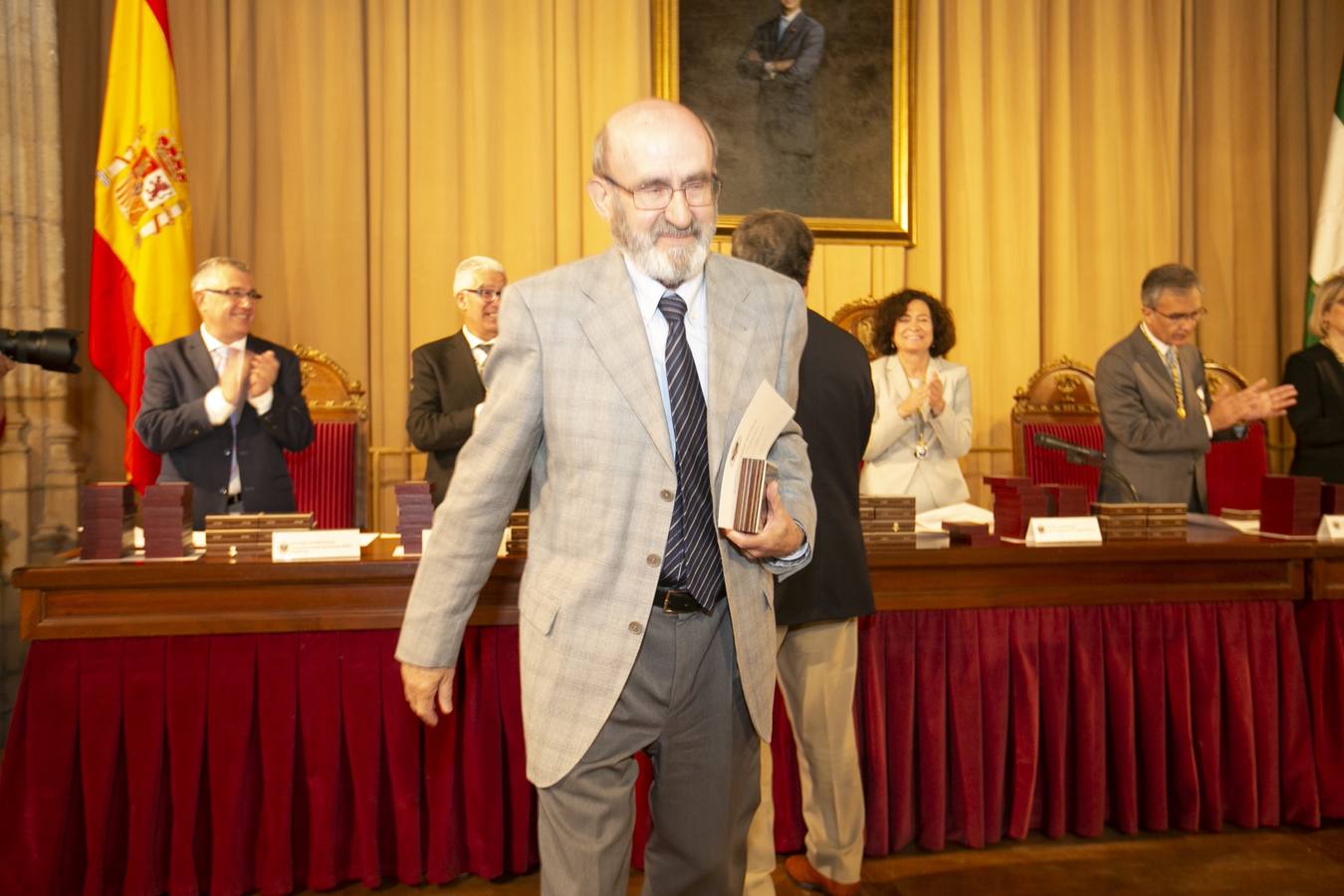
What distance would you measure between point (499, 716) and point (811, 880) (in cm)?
89

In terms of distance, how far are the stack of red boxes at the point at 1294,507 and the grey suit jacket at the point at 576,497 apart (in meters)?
2.24

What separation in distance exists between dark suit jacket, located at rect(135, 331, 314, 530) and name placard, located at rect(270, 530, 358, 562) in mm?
575

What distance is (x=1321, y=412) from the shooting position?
3.71 m

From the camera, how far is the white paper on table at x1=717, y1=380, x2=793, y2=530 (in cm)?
152

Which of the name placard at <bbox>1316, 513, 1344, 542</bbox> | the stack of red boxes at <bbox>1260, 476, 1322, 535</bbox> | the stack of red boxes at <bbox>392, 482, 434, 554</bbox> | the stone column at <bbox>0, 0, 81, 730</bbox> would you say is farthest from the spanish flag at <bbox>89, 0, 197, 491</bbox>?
the name placard at <bbox>1316, 513, 1344, 542</bbox>

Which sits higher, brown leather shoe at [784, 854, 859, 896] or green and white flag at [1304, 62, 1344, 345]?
green and white flag at [1304, 62, 1344, 345]

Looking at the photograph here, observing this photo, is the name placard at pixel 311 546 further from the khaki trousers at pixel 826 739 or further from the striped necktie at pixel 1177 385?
the striped necktie at pixel 1177 385

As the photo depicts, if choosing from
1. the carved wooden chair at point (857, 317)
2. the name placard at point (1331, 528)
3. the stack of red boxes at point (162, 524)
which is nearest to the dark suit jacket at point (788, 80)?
the carved wooden chair at point (857, 317)

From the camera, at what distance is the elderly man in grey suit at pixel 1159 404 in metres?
3.42

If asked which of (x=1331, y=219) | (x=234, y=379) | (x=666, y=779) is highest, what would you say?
(x=1331, y=219)

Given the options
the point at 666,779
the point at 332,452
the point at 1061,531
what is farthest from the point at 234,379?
the point at 1061,531

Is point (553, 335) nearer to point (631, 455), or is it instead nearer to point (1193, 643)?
point (631, 455)

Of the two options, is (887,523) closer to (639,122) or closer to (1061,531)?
(1061,531)

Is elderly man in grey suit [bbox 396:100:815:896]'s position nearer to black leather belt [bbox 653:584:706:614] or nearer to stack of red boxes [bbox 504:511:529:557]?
black leather belt [bbox 653:584:706:614]
